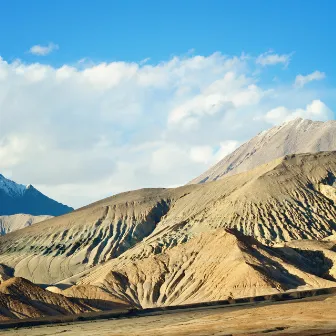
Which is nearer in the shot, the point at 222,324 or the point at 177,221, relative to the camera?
the point at 222,324

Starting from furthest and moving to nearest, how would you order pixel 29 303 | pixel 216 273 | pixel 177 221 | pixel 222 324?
pixel 177 221, pixel 216 273, pixel 29 303, pixel 222 324

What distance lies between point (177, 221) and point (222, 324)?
9587cm

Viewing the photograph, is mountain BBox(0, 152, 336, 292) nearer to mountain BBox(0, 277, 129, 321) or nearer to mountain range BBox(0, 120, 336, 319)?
mountain range BBox(0, 120, 336, 319)

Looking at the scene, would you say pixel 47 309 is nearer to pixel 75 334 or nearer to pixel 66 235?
pixel 75 334

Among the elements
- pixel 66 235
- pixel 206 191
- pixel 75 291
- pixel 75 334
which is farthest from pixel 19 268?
pixel 75 334

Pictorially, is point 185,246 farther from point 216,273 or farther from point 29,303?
point 29,303

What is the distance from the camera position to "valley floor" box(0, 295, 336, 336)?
45.0m

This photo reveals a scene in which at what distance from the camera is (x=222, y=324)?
160 ft

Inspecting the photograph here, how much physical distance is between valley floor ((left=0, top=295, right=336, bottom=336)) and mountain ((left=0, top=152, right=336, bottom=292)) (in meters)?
57.6

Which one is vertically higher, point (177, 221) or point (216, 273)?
point (177, 221)

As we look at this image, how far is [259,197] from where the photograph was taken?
137 m

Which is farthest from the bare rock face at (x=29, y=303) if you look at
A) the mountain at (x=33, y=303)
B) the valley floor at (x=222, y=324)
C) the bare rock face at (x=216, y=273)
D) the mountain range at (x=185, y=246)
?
the bare rock face at (x=216, y=273)

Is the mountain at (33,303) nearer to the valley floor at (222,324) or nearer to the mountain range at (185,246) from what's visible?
the mountain range at (185,246)

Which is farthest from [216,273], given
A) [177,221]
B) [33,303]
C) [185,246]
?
[177,221]
